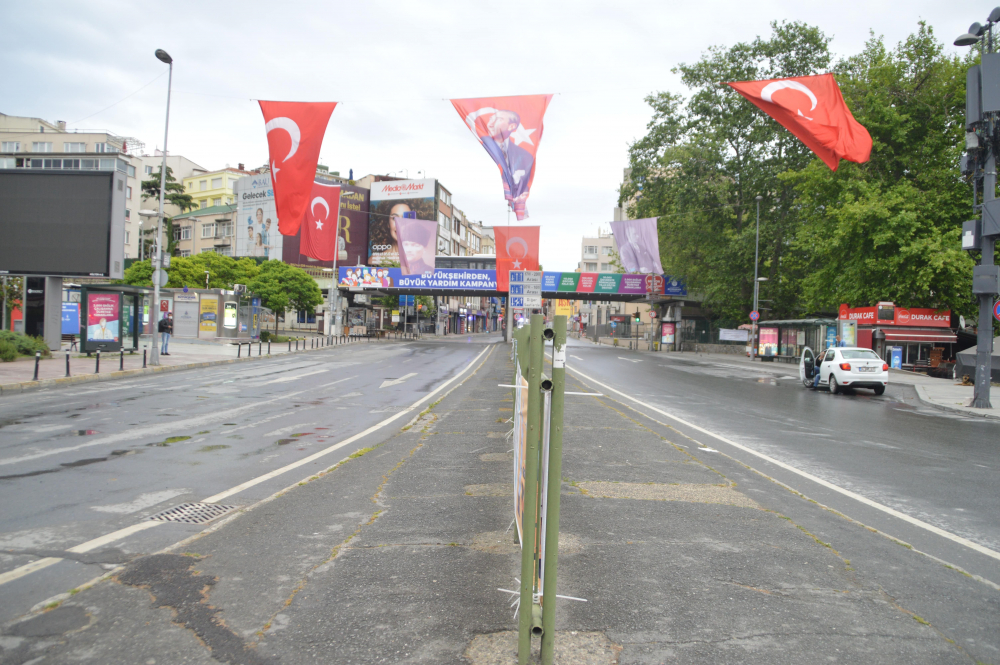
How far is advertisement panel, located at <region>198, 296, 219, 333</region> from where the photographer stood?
39.3m

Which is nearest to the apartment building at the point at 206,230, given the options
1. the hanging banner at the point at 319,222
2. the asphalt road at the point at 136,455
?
the hanging banner at the point at 319,222

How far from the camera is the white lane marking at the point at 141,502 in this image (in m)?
5.31

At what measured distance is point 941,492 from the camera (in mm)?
6582

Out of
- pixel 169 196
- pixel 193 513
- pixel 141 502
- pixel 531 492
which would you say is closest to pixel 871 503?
pixel 531 492

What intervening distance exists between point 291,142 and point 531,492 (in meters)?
12.0

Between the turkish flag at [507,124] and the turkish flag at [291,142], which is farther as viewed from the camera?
the turkish flag at [507,124]

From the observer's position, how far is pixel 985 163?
16.5m

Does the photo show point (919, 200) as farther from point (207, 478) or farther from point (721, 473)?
point (207, 478)

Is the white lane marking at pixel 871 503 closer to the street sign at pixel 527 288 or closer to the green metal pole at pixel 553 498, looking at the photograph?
the green metal pole at pixel 553 498

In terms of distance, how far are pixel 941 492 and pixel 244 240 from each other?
83.4 meters

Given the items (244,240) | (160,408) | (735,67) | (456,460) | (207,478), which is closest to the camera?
(207,478)

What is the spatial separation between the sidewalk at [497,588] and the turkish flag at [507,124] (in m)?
9.52

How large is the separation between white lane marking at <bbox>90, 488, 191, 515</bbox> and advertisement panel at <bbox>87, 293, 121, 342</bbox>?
21.3 metres

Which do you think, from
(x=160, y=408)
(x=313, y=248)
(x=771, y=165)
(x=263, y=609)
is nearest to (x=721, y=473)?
(x=263, y=609)
